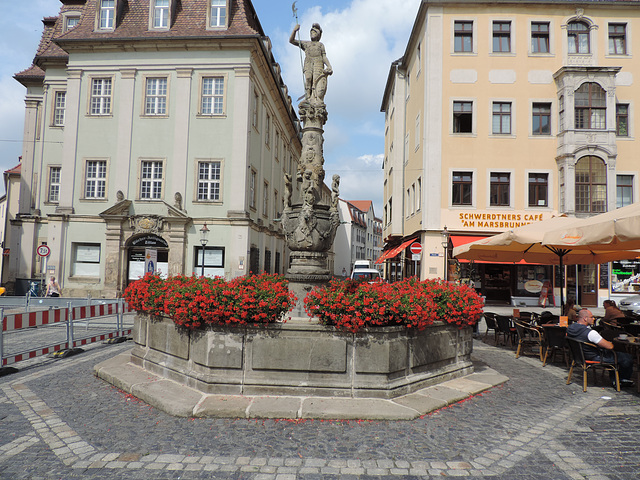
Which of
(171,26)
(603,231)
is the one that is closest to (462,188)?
(603,231)

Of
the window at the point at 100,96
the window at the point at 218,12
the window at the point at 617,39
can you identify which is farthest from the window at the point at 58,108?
the window at the point at 617,39

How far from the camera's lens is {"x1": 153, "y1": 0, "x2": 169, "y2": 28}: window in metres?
24.0

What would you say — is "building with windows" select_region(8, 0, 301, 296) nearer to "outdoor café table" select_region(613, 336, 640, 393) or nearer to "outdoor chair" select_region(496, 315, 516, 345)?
"outdoor chair" select_region(496, 315, 516, 345)

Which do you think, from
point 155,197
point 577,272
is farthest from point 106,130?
point 577,272

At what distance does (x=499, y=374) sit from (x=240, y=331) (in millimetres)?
4487

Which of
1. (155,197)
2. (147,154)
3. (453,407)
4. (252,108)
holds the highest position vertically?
(252,108)

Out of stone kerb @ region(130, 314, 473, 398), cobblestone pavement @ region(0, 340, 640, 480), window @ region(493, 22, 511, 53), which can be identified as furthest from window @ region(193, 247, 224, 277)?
window @ region(493, 22, 511, 53)

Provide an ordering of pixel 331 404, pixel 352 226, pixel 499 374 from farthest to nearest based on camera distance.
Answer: pixel 352 226, pixel 499 374, pixel 331 404

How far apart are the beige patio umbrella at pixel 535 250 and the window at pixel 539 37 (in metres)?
15.2

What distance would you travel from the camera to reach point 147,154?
2345 cm

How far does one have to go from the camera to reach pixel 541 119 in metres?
22.7

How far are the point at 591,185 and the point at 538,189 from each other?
236 centimetres

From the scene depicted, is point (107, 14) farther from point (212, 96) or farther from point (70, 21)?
point (212, 96)

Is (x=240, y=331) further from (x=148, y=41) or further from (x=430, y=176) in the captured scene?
(x=148, y=41)
